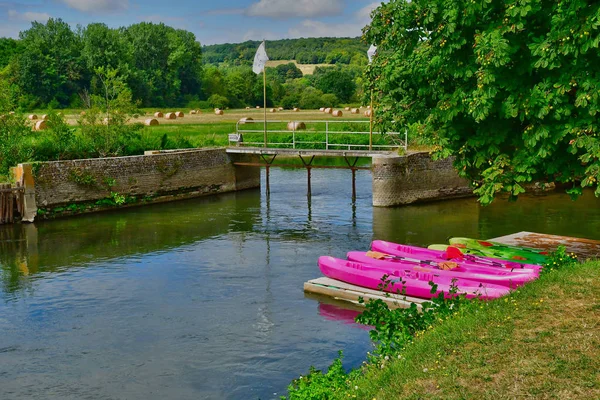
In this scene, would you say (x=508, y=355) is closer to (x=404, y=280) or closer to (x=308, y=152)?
(x=404, y=280)

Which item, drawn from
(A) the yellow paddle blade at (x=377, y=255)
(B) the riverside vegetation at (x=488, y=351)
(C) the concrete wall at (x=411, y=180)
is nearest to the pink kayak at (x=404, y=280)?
(A) the yellow paddle blade at (x=377, y=255)

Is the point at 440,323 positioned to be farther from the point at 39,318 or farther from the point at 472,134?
the point at 39,318

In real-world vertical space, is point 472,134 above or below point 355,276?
above

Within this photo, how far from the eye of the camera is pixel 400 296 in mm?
15602

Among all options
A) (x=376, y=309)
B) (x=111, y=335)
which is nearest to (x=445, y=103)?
(x=376, y=309)

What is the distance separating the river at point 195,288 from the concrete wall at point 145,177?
1.04 metres

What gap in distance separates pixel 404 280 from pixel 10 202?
16.9m

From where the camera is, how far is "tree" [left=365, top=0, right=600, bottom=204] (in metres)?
12.5

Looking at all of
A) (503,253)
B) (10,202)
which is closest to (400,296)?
(503,253)

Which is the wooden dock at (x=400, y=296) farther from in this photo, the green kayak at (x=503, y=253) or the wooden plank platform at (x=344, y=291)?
the green kayak at (x=503, y=253)

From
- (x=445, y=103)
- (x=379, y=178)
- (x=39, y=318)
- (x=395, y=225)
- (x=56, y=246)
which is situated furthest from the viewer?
(x=379, y=178)

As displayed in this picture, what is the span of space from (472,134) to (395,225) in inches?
458

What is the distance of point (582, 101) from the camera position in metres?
12.4

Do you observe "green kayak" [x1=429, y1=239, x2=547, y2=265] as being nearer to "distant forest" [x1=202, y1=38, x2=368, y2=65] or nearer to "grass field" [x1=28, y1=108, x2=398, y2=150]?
"grass field" [x1=28, y1=108, x2=398, y2=150]
